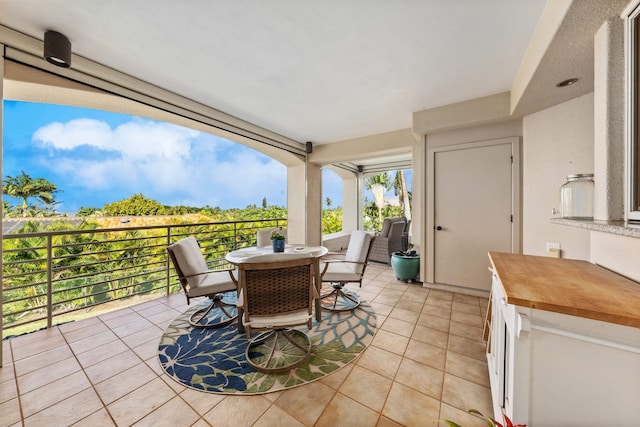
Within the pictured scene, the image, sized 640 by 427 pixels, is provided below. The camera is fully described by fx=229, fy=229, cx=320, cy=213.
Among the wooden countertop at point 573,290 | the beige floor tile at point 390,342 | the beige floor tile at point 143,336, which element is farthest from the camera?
the beige floor tile at point 143,336

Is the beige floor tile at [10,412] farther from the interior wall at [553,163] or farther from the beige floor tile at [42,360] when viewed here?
the interior wall at [553,163]

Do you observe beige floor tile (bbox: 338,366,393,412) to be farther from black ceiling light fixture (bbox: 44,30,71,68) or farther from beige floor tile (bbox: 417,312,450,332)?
black ceiling light fixture (bbox: 44,30,71,68)

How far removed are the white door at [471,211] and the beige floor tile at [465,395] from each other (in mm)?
1973

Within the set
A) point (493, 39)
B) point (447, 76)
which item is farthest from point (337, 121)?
point (493, 39)

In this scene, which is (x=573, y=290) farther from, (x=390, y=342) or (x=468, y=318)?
(x=468, y=318)

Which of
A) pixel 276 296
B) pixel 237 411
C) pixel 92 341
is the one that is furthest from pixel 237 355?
pixel 92 341

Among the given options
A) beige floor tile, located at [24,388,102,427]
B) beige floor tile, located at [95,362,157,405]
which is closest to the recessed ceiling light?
beige floor tile, located at [95,362,157,405]

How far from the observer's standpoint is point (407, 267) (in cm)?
371

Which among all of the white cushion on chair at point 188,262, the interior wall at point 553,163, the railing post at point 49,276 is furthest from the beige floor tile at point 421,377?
the railing post at point 49,276

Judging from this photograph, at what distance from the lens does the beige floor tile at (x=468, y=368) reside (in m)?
1.66

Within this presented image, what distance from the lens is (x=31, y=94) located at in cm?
214

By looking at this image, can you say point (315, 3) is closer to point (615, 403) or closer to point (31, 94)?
point (615, 403)

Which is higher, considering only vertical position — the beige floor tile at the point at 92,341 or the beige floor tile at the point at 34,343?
the beige floor tile at the point at 34,343

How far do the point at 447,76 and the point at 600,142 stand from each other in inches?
64.1
